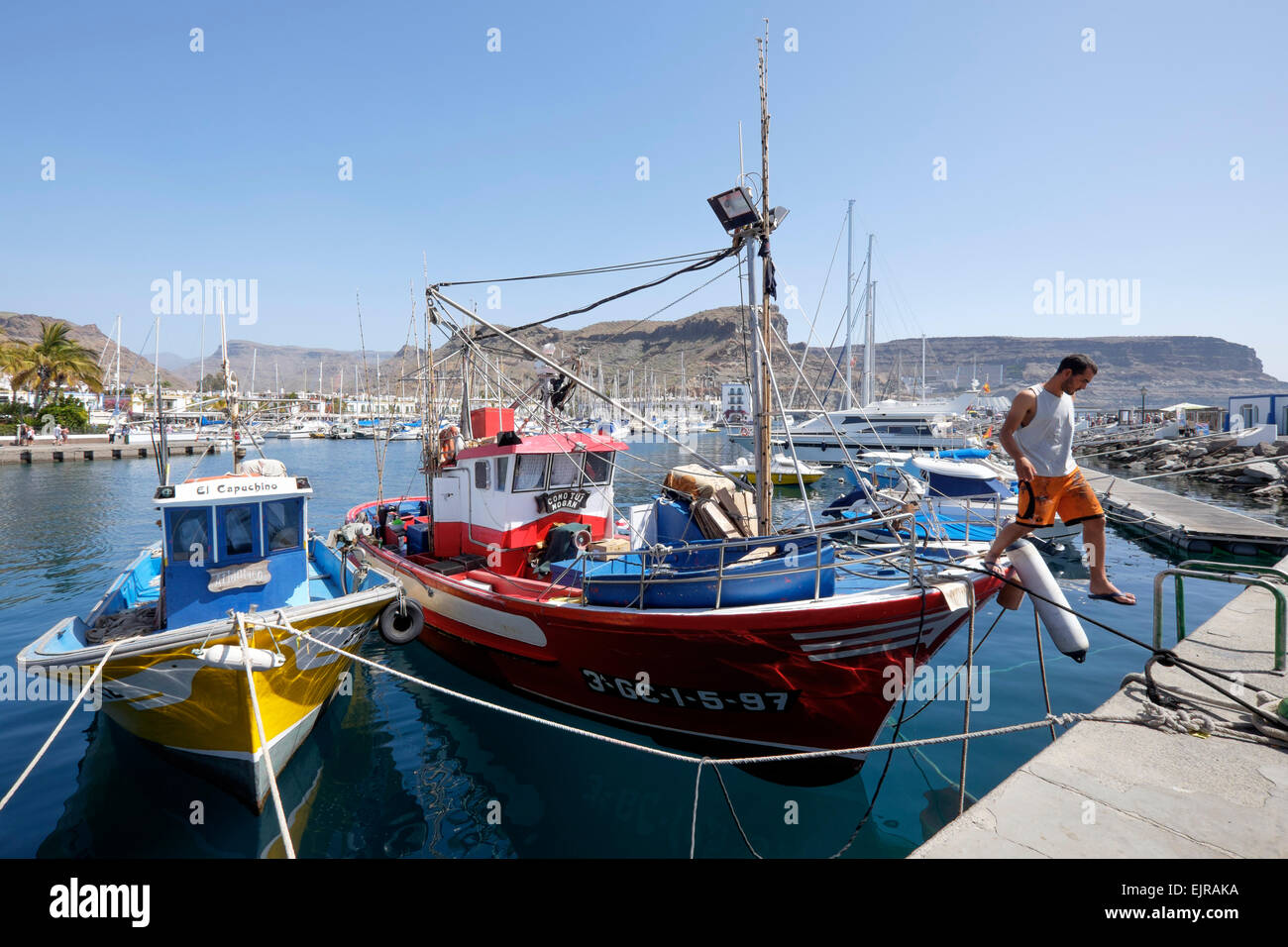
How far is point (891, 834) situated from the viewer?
6.77 metres

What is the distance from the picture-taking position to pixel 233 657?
21.3ft

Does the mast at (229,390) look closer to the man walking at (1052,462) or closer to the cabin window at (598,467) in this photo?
the cabin window at (598,467)

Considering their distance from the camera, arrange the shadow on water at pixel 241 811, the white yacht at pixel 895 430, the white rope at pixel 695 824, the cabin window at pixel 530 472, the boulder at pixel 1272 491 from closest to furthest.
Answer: the white rope at pixel 695 824
the shadow on water at pixel 241 811
the cabin window at pixel 530 472
the boulder at pixel 1272 491
the white yacht at pixel 895 430

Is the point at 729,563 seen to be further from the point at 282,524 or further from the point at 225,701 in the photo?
the point at 282,524

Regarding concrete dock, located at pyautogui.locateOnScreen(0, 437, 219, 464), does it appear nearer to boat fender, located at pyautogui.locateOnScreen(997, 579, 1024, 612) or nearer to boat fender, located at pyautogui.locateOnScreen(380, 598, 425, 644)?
boat fender, located at pyautogui.locateOnScreen(380, 598, 425, 644)

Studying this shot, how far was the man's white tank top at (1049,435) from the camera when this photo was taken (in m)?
4.98

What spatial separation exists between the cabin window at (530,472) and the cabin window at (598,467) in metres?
0.80

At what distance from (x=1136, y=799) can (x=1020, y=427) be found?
110 inches

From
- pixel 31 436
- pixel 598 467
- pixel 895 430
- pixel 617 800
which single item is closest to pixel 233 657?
pixel 617 800

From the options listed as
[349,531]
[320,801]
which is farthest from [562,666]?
[349,531]

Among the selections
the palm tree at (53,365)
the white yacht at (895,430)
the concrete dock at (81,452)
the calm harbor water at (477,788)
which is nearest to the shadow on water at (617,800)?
the calm harbor water at (477,788)

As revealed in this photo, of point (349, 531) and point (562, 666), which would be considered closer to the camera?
point (562, 666)

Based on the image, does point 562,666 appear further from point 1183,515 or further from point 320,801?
point 1183,515
